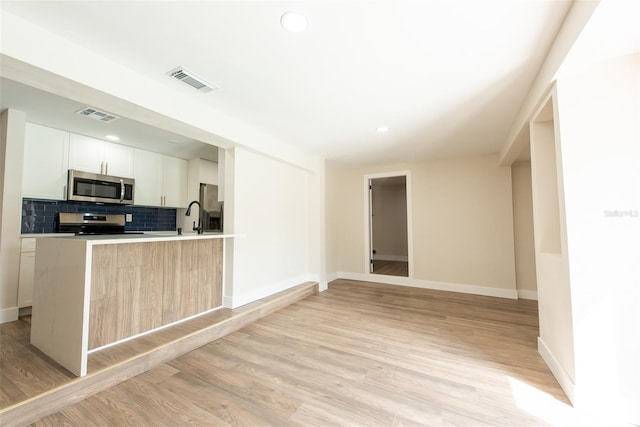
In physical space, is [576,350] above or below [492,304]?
above

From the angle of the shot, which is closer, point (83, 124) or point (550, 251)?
point (550, 251)

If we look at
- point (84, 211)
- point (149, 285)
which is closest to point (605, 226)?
point (149, 285)

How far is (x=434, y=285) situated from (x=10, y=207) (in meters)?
5.83

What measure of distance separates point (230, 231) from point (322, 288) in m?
2.05

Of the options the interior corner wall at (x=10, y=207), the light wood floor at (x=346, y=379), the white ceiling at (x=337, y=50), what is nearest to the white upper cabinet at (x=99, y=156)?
the interior corner wall at (x=10, y=207)

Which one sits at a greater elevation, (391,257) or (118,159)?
(118,159)

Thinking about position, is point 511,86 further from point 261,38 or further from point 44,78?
point 44,78

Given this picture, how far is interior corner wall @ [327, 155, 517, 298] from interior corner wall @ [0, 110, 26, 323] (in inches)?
163

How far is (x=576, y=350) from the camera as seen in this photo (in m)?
1.55

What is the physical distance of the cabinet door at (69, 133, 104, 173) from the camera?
10.7 feet

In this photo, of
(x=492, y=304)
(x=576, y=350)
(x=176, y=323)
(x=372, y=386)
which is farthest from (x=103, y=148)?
(x=492, y=304)

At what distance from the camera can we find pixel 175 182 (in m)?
4.33

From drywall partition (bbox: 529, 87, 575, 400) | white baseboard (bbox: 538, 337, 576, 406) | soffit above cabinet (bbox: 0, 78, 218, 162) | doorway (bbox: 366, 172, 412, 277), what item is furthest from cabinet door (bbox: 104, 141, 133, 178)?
doorway (bbox: 366, 172, 412, 277)

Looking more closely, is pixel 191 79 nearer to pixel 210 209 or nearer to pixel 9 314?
pixel 210 209
